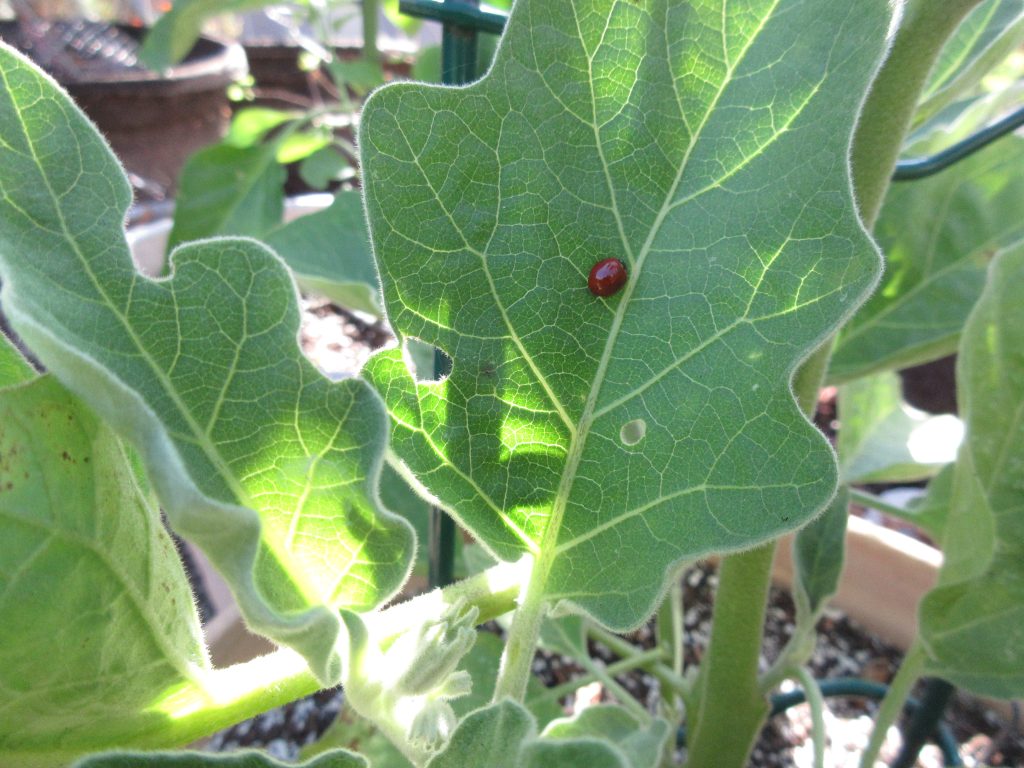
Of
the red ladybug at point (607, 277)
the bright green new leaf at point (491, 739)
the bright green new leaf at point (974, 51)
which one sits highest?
the bright green new leaf at point (974, 51)

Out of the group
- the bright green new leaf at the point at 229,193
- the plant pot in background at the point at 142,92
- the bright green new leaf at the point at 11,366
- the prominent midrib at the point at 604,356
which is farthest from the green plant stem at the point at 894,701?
the plant pot in background at the point at 142,92

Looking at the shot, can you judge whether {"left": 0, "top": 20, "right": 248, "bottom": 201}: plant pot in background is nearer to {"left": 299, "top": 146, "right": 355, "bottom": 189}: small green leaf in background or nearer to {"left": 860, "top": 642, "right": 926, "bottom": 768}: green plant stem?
{"left": 299, "top": 146, "right": 355, "bottom": 189}: small green leaf in background

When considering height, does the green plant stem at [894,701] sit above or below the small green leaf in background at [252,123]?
below

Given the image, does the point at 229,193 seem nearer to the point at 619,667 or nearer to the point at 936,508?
the point at 619,667

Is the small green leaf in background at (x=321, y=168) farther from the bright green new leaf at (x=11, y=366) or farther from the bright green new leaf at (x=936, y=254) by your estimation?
the bright green new leaf at (x=11, y=366)

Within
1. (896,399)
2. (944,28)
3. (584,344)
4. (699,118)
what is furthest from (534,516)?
(896,399)

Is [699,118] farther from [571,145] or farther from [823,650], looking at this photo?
[823,650]

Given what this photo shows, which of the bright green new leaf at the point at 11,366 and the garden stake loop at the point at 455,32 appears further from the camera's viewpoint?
the garden stake loop at the point at 455,32

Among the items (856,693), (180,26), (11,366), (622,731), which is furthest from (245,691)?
(180,26)
